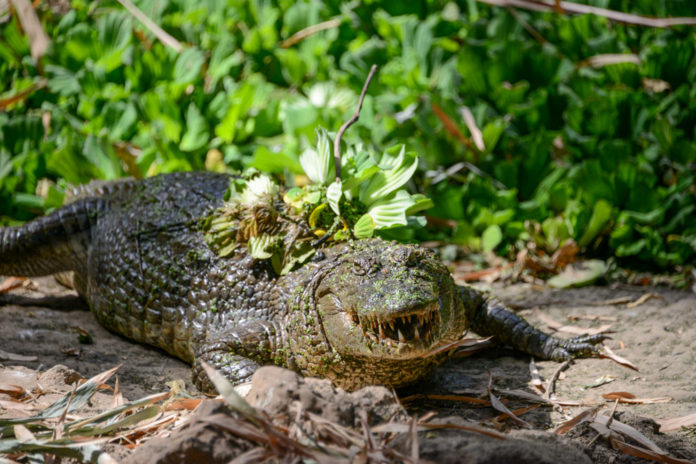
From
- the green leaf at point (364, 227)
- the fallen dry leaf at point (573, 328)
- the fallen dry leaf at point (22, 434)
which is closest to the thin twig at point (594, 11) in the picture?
the fallen dry leaf at point (573, 328)

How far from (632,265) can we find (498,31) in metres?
2.32

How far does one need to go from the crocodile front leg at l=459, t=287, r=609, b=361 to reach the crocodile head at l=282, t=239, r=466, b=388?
2.40ft

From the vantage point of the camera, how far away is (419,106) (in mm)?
4883

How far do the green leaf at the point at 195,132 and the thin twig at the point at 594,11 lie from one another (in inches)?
108

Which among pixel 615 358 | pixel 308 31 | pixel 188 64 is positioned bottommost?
pixel 615 358

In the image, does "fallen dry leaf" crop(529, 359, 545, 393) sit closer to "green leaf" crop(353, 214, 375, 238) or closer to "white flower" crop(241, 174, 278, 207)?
"green leaf" crop(353, 214, 375, 238)

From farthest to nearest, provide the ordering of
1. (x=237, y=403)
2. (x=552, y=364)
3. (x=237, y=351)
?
(x=552, y=364)
(x=237, y=351)
(x=237, y=403)

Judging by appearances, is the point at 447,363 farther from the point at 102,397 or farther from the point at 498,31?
the point at 498,31

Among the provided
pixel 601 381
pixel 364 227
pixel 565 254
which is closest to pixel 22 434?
pixel 364 227

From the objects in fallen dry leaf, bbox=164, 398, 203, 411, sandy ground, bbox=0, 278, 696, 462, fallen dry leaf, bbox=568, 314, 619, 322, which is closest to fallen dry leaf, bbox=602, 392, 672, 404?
sandy ground, bbox=0, 278, 696, 462

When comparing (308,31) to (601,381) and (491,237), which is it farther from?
(601,381)

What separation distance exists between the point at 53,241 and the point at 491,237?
2931 mm

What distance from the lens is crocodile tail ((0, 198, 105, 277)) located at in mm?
3814

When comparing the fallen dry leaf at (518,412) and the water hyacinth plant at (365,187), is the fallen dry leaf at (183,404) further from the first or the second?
the fallen dry leaf at (518,412)
